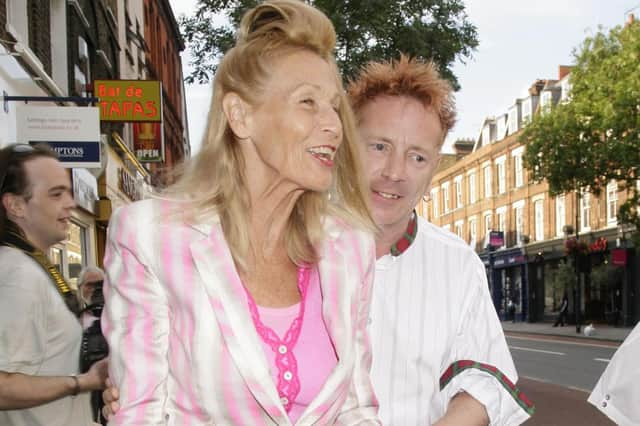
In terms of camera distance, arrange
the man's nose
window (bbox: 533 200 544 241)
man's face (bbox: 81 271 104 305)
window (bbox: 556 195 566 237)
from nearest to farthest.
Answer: the man's nose < man's face (bbox: 81 271 104 305) < window (bbox: 556 195 566 237) < window (bbox: 533 200 544 241)

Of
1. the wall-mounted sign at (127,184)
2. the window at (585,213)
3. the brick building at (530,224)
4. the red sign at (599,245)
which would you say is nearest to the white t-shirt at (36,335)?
the wall-mounted sign at (127,184)

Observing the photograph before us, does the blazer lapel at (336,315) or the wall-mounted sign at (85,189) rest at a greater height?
the wall-mounted sign at (85,189)

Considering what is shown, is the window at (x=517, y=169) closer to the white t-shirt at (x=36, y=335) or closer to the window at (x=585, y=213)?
the window at (x=585, y=213)

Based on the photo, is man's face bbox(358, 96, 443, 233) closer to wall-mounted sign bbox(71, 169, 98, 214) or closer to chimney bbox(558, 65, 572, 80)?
wall-mounted sign bbox(71, 169, 98, 214)

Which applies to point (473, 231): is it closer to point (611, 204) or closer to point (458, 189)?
point (458, 189)

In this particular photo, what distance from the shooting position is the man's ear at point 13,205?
Answer: 2971 mm

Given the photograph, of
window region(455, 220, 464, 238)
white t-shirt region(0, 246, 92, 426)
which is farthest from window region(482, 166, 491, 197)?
white t-shirt region(0, 246, 92, 426)

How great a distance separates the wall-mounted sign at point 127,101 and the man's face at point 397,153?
10740mm

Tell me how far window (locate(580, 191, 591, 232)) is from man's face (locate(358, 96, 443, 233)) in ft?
114

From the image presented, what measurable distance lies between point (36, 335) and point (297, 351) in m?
1.40

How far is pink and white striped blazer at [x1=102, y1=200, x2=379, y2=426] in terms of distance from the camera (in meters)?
1.70

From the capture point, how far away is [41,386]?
105 inches

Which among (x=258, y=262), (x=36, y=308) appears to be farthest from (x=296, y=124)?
(x=36, y=308)

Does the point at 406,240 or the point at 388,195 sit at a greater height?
the point at 388,195
